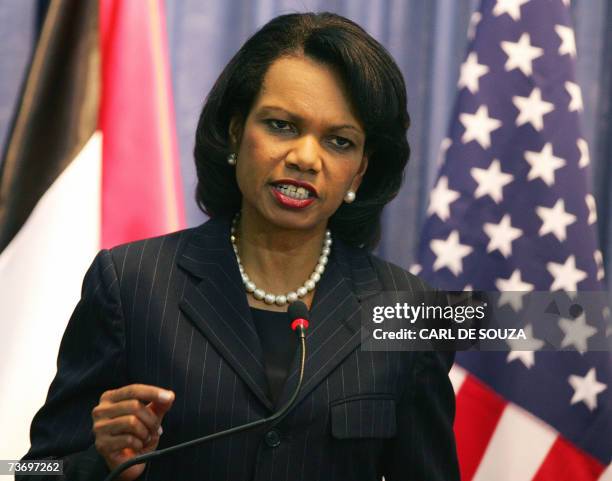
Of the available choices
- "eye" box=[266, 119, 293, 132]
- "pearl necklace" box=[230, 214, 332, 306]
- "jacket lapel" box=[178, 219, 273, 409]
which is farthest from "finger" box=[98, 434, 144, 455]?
"eye" box=[266, 119, 293, 132]

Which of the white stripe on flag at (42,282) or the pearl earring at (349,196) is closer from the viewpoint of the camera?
the pearl earring at (349,196)

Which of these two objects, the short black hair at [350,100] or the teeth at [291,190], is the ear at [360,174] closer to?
the short black hair at [350,100]

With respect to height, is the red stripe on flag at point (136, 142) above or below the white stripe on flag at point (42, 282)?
above

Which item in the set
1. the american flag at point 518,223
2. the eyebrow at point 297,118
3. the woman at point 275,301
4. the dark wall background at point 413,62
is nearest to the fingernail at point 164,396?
the woman at point 275,301

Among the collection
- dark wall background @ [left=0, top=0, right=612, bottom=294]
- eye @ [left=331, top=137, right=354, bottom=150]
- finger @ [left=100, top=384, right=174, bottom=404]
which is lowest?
finger @ [left=100, top=384, right=174, bottom=404]

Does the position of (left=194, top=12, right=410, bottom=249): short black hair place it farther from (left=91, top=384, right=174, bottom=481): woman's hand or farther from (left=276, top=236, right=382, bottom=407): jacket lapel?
(left=91, top=384, right=174, bottom=481): woman's hand

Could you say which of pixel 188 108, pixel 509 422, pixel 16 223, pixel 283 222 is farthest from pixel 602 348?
pixel 16 223

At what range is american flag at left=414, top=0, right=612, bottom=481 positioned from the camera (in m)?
A: 2.10

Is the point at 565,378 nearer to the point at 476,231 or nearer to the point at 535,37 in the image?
the point at 476,231

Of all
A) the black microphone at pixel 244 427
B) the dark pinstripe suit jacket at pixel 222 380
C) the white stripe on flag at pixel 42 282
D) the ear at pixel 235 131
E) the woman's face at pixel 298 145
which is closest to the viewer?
the black microphone at pixel 244 427

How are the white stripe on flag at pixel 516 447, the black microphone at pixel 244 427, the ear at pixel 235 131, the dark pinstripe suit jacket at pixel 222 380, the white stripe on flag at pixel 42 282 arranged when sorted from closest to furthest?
the black microphone at pixel 244 427 < the dark pinstripe suit jacket at pixel 222 380 < the ear at pixel 235 131 < the white stripe on flag at pixel 42 282 < the white stripe on flag at pixel 516 447

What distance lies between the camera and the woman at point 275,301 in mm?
1351

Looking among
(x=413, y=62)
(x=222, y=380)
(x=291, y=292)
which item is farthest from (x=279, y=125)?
(x=413, y=62)

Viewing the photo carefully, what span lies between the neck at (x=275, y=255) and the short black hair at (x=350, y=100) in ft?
0.33
